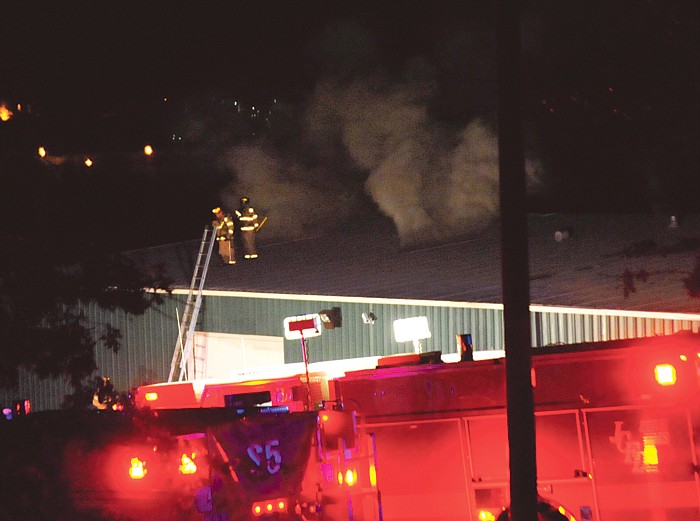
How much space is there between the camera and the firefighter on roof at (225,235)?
20.1 metres

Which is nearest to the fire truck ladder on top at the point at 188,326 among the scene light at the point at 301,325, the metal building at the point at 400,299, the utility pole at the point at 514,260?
the metal building at the point at 400,299

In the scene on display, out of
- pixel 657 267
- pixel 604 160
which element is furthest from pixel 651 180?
pixel 657 267

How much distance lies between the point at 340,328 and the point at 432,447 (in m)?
7.67

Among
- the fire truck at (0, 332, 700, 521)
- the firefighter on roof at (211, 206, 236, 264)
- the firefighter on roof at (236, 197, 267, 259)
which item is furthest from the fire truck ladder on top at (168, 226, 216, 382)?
the fire truck at (0, 332, 700, 521)

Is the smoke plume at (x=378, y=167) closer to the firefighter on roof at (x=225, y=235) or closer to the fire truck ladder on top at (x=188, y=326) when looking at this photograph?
the firefighter on roof at (x=225, y=235)

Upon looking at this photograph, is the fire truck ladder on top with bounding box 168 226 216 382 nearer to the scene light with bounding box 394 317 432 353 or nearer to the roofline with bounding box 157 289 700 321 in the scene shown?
the roofline with bounding box 157 289 700 321

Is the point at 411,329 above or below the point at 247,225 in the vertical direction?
below

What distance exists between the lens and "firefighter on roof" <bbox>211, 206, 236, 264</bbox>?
65.8ft

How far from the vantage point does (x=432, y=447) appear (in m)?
9.17

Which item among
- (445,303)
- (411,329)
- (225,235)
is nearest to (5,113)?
(411,329)

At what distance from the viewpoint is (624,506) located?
28.3ft

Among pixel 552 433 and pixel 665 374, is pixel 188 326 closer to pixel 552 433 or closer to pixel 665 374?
pixel 552 433

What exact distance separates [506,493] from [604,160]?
21454 millimetres

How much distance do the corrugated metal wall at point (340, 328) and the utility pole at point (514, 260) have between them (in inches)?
201
